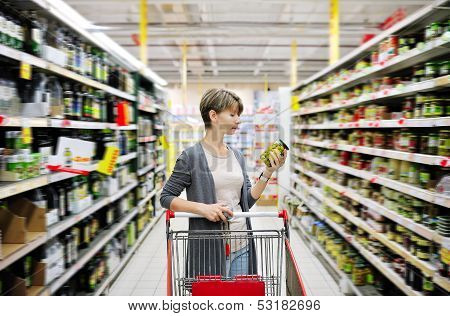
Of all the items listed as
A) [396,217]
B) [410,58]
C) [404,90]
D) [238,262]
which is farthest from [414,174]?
[238,262]

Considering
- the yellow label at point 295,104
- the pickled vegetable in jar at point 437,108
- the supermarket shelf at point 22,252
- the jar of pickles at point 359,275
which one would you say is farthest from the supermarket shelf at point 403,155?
the supermarket shelf at point 22,252

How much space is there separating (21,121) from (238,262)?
55.6 inches

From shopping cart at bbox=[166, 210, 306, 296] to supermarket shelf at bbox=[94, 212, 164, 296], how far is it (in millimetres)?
1841

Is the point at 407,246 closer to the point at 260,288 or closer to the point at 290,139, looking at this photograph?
the point at 260,288

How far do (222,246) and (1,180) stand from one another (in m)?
1.24

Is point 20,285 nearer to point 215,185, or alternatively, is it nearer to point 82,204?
point 82,204

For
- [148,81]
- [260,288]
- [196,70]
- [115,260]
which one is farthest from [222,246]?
[196,70]

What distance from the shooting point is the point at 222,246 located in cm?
192

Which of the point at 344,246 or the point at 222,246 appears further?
the point at 344,246

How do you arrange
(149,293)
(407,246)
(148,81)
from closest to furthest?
(407,246)
(149,293)
(148,81)

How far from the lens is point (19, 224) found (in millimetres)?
2148

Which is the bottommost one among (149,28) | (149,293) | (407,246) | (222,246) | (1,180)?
(149,293)

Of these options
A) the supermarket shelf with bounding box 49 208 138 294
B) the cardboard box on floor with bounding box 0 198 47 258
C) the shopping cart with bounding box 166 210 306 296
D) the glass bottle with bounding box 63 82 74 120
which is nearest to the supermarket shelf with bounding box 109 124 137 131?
the glass bottle with bounding box 63 82 74 120

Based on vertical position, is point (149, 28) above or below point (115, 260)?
above
